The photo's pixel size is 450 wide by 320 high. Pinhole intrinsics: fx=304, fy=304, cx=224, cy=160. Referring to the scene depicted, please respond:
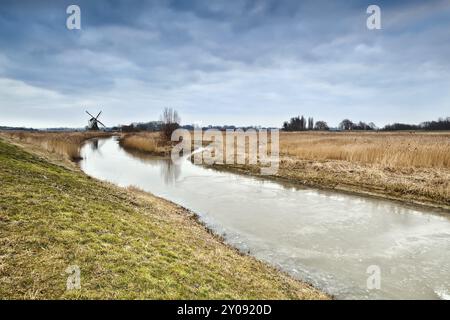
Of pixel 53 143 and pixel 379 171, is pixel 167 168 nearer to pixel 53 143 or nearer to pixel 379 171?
pixel 53 143

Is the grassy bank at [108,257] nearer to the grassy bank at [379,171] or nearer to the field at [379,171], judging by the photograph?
the field at [379,171]

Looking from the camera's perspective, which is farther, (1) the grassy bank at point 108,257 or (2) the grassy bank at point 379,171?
(2) the grassy bank at point 379,171

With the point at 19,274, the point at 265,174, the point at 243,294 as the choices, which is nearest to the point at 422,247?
the point at 243,294

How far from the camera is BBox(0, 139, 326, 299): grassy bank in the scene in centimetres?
407

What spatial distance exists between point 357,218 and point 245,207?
4090 mm

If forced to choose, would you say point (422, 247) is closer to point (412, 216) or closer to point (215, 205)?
point (412, 216)

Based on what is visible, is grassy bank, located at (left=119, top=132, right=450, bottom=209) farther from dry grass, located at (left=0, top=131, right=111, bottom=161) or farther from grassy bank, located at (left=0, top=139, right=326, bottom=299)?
dry grass, located at (left=0, top=131, right=111, bottom=161)

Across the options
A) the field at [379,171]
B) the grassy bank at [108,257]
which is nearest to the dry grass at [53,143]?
the field at [379,171]

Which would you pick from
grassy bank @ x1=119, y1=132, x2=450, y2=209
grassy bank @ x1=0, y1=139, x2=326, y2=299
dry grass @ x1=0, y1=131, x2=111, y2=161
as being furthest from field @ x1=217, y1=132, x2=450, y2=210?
dry grass @ x1=0, y1=131, x2=111, y2=161

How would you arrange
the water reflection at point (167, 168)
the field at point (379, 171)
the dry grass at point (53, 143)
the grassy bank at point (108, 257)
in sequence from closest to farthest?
the grassy bank at point (108, 257) < the field at point (379, 171) < the water reflection at point (167, 168) < the dry grass at point (53, 143)

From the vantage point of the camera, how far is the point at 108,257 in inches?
192

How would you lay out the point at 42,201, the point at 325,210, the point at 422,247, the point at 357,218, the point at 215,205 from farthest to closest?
the point at 215,205, the point at 325,210, the point at 357,218, the point at 422,247, the point at 42,201

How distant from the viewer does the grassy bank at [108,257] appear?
160 inches

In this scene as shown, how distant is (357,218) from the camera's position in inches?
416
